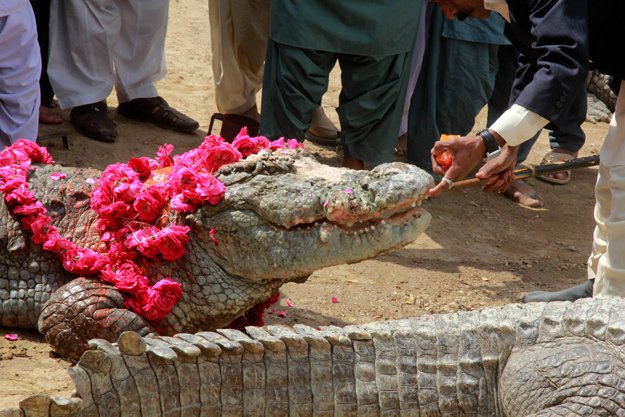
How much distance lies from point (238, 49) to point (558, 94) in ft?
11.2

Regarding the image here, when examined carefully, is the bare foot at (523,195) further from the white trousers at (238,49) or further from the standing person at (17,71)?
the standing person at (17,71)

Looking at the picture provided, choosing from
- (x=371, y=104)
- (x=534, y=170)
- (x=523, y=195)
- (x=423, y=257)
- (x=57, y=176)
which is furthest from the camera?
(x=523, y=195)

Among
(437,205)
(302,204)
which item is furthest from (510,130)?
(437,205)

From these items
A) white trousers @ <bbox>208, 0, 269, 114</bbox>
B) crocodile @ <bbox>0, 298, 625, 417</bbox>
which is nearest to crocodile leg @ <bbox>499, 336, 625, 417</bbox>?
crocodile @ <bbox>0, 298, 625, 417</bbox>

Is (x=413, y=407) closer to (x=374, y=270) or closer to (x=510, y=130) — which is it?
(x=510, y=130)

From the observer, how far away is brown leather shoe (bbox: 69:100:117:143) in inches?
261

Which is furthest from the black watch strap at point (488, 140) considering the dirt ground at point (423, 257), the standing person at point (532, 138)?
the standing person at point (532, 138)

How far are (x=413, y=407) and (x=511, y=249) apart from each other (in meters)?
3.30

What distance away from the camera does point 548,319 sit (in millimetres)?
3199

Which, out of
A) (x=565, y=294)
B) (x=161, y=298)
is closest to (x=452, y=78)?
(x=565, y=294)

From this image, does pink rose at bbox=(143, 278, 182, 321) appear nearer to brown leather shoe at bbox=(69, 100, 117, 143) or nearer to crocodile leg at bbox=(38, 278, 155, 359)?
crocodile leg at bbox=(38, 278, 155, 359)

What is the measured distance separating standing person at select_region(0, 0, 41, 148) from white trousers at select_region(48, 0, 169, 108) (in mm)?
1270

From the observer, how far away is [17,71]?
203 inches

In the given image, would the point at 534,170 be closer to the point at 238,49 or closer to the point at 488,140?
the point at 488,140
